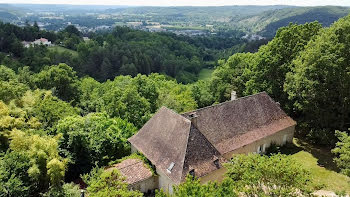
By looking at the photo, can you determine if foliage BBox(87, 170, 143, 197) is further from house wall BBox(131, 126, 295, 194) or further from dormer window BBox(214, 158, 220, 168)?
dormer window BBox(214, 158, 220, 168)

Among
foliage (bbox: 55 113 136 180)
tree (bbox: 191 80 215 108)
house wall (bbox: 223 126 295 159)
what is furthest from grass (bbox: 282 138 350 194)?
foliage (bbox: 55 113 136 180)

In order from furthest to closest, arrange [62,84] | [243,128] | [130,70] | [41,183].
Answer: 1. [130,70]
2. [62,84]
3. [243,128]
4. [41,183]

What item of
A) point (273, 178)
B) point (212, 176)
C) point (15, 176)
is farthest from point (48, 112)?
point (273, 178)

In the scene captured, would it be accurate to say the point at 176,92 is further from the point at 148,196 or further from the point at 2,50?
the point at 2,50

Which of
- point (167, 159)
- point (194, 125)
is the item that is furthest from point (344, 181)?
point (167, 159)

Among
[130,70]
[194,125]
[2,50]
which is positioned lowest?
[130,70]

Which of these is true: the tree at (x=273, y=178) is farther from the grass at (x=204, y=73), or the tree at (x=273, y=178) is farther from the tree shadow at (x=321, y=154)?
the grass at (x=204, y=73)

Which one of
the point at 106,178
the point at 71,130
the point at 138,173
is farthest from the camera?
the point at 71,130
